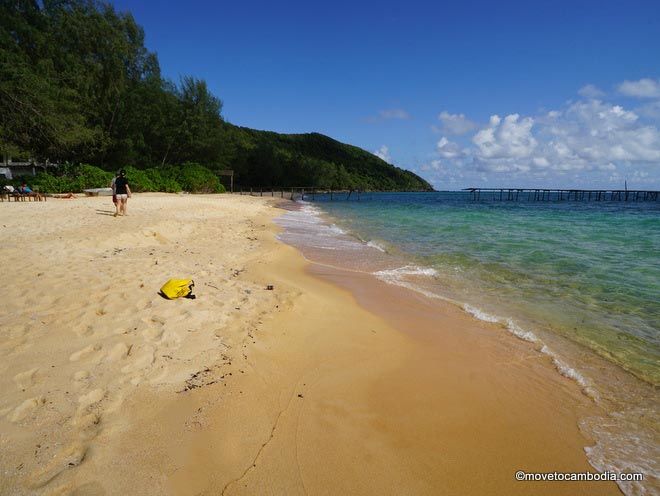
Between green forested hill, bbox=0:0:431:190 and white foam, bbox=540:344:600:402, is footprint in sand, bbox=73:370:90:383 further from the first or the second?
green forested hill, bbox=0:0:431:190

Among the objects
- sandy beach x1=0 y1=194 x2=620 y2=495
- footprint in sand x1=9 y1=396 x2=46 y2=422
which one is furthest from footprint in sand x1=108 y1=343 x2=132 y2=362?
footprint in sand x1=9 y1=396 x2=46 y2=422

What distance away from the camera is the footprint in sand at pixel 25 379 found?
2.84 metres

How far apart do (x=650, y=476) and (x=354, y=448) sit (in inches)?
84.4

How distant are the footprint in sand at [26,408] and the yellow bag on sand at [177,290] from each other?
A: 2.23m

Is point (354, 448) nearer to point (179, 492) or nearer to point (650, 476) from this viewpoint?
point (179, 492)

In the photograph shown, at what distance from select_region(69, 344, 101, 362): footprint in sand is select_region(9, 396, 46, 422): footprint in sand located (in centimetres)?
58

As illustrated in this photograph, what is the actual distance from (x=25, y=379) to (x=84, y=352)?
500 mm

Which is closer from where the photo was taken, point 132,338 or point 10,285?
point 132,338

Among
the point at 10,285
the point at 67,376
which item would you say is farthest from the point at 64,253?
the point at 67,376

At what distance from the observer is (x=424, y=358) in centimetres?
421

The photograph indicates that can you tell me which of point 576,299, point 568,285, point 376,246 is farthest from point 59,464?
point 376,246

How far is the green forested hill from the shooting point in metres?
21.2

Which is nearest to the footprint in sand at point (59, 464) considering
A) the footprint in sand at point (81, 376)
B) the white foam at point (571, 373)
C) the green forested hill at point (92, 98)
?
the footprint in sand at point (81, 376)

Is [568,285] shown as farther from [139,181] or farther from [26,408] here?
[139,181]
